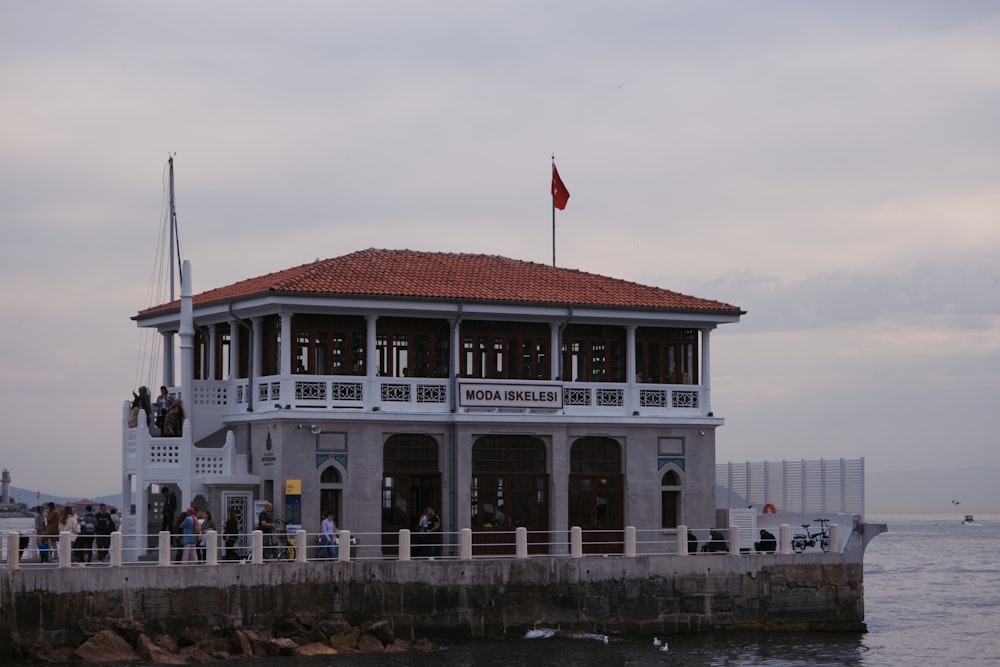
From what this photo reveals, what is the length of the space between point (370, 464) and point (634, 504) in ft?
24.4

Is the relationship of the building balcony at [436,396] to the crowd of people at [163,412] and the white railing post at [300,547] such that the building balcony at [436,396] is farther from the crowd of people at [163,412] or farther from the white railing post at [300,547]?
the white railing post at [300,547]

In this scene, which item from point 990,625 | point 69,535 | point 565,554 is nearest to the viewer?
point 69,535

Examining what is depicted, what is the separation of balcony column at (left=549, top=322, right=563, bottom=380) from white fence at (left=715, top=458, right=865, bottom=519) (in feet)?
18.7

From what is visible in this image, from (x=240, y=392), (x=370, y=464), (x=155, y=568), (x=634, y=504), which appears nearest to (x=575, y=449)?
(x=634, y=504)

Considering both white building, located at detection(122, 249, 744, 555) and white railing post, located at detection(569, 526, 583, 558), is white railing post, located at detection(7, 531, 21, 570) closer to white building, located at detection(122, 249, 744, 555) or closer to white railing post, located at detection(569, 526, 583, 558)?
white building, located at detection(122, 249, 744, 555)

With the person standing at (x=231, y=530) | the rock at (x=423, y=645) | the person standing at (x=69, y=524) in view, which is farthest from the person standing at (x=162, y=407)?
the rock at (x=423, y=645)

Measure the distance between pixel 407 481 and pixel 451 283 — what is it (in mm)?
5452

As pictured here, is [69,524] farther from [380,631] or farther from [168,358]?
[168,358]

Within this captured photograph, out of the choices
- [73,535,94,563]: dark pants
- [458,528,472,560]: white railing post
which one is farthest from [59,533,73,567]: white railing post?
[458,528,472,560]: white railing post

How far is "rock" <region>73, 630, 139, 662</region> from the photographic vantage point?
35250 mm

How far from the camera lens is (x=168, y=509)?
136 ft

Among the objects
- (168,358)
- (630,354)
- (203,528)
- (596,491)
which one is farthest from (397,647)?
(168,358)

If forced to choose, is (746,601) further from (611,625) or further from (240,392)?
(240,392)

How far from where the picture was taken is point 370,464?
43.3 metres
